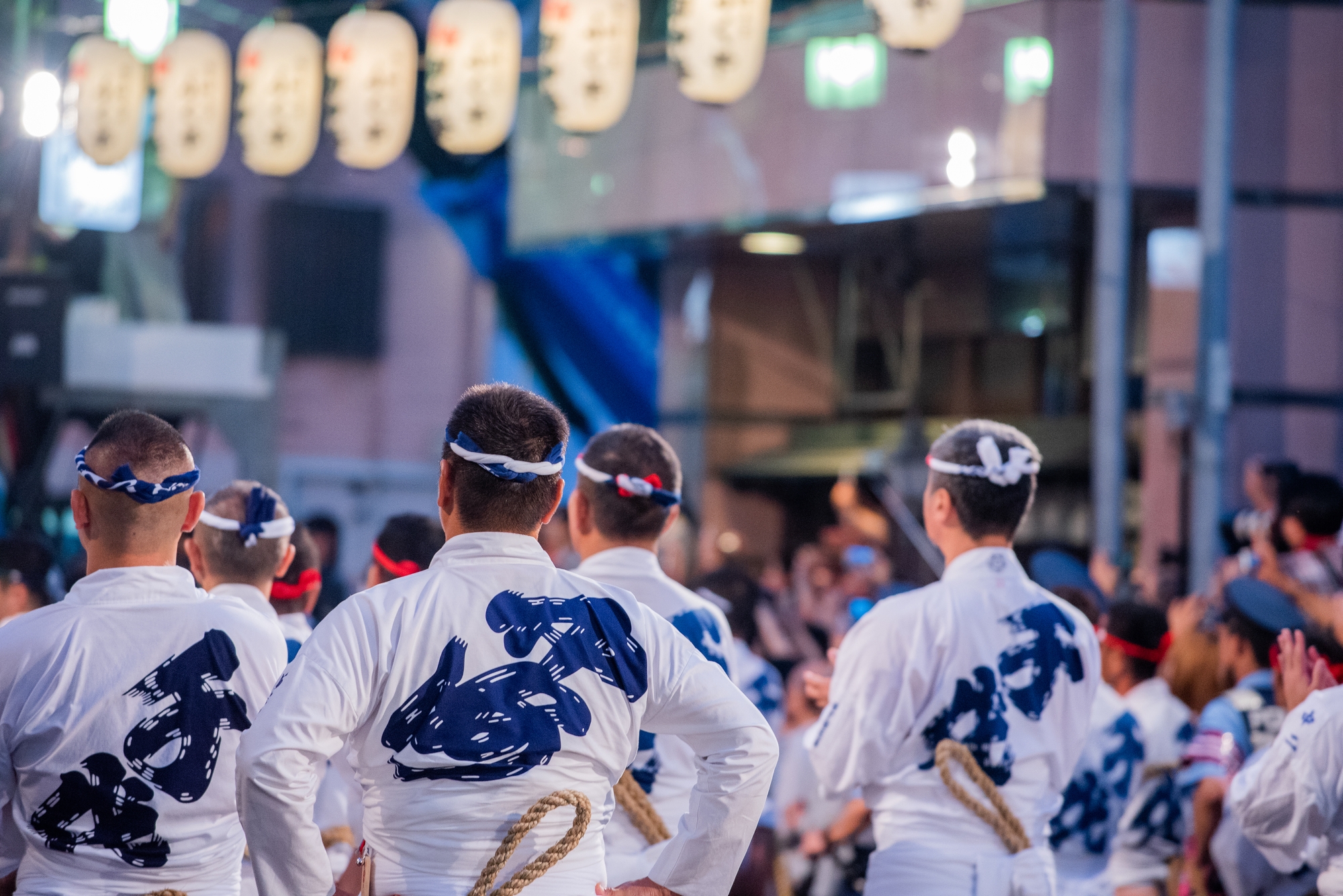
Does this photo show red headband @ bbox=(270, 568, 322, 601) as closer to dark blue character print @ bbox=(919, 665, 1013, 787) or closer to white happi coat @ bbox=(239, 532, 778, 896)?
white happi coat @ bbox=(239, 532, 778, 896)

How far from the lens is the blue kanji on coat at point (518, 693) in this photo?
211cm

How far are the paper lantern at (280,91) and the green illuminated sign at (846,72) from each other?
12.9 ft

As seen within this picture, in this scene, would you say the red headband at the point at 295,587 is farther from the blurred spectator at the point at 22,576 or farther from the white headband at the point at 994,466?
the white headband at the point at 994,466

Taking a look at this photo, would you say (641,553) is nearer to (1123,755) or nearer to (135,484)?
(135,484)

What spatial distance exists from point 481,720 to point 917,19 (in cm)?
741

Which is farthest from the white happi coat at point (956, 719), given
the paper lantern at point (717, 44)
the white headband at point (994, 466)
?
the paper lantern at point (717, 44)

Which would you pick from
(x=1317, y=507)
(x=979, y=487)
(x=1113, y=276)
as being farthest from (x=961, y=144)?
(x=979, y=487)

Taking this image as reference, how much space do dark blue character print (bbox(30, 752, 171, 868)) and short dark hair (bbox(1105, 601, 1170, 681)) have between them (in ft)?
10.6

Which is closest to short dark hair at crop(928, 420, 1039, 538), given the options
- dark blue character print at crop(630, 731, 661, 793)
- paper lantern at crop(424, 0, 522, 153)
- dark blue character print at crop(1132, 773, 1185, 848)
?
dark blue character print at crop(630, 731, 661, 793)

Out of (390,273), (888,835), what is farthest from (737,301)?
(888,835)

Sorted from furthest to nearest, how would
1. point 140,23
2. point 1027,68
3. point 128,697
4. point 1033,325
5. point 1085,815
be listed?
point 1033,325 < point 140,23 < point 1027,68 < point 1085,815 < point 128,697

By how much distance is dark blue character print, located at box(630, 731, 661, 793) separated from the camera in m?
3.51

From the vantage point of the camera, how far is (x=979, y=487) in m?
3.38

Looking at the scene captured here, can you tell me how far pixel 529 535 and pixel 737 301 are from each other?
1239 centimetres
